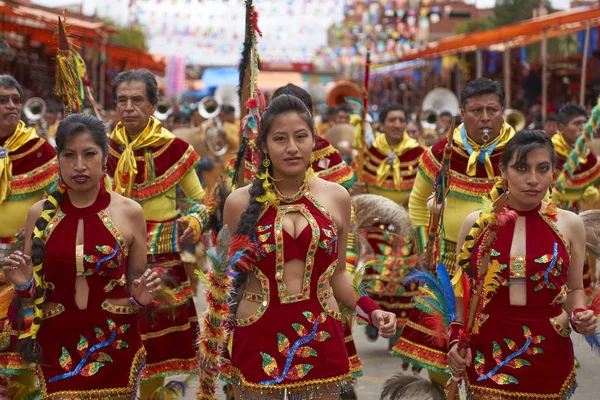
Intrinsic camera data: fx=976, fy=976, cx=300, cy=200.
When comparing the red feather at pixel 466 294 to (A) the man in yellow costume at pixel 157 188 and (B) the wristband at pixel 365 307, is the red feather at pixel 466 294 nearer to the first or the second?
(B) the wristband at pixel 365 307

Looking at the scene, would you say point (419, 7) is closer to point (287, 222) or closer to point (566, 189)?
point (566, 189)

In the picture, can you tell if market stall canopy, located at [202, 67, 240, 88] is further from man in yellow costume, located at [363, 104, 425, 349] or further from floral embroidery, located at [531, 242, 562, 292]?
floral embroidery, located at [531, 242, 562, 292]

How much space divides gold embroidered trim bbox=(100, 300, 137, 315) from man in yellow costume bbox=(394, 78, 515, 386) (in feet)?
7.00

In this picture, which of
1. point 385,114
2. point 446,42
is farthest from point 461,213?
point 446,42

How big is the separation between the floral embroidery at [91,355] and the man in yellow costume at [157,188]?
5.39ft

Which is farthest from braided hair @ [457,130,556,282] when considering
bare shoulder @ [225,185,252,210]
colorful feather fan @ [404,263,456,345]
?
bare shoulder @ [225,185,252,210]

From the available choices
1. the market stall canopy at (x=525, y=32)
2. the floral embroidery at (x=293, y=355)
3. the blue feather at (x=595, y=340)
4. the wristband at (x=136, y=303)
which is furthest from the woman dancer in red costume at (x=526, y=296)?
the market stall canopy at (x=525, y=32)

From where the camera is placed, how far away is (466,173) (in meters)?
6.43

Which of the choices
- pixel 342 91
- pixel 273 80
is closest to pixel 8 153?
pixel 342 91

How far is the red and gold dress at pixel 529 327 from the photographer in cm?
456

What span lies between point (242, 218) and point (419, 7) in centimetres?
2701

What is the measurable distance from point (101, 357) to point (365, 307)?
51.2 inches

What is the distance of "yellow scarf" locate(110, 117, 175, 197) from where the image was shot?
6492 millimetres

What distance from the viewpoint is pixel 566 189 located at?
927 cm
